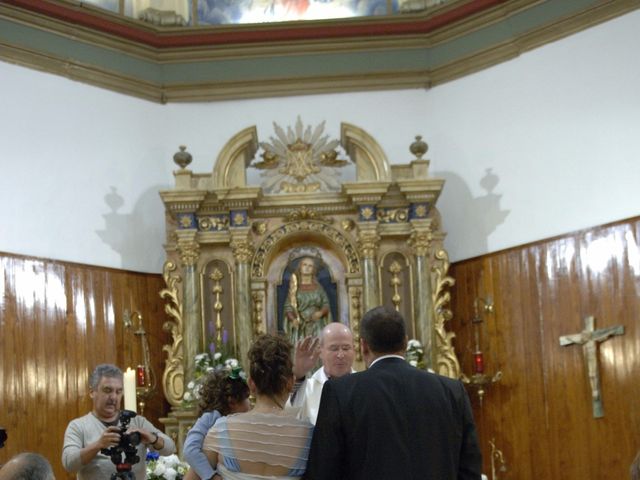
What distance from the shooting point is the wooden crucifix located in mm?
10109

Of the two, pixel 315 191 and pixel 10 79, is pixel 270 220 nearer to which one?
pixel 315 191

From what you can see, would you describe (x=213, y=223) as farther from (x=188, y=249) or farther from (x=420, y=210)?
(x=420, y=210)

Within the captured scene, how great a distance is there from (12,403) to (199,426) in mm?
5574

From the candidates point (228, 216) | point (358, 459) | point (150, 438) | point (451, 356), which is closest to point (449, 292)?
point (451, 356)

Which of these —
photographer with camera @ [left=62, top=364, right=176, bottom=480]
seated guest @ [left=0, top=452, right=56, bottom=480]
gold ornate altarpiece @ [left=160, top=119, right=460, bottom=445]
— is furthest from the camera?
gold ornate altarpiece @ [left=160, top=119, right=460, bottom=445]

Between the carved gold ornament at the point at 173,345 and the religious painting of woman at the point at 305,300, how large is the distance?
1.12 meters

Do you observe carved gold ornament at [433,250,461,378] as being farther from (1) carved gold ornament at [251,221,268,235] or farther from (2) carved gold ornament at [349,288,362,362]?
(1) carved gold ornament at [251,221,268,235]

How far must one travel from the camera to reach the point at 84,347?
1071 cm

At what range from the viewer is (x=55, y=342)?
10.4 meters

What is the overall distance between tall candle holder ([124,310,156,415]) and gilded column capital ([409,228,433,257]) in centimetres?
300

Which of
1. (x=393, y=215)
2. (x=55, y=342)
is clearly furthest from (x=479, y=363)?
(x=55, y=342)

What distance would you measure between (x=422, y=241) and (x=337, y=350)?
5047mm

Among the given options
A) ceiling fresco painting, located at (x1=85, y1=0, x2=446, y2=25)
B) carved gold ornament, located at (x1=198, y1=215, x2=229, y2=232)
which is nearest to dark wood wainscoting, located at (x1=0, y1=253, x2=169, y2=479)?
carved gold ornament, located at (x1=198, y1=215, x2=229, y2=232)

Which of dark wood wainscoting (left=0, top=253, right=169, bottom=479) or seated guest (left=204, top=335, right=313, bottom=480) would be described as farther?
dark wood wainscoting (left=0, top=253, right=169, bottom=479)
